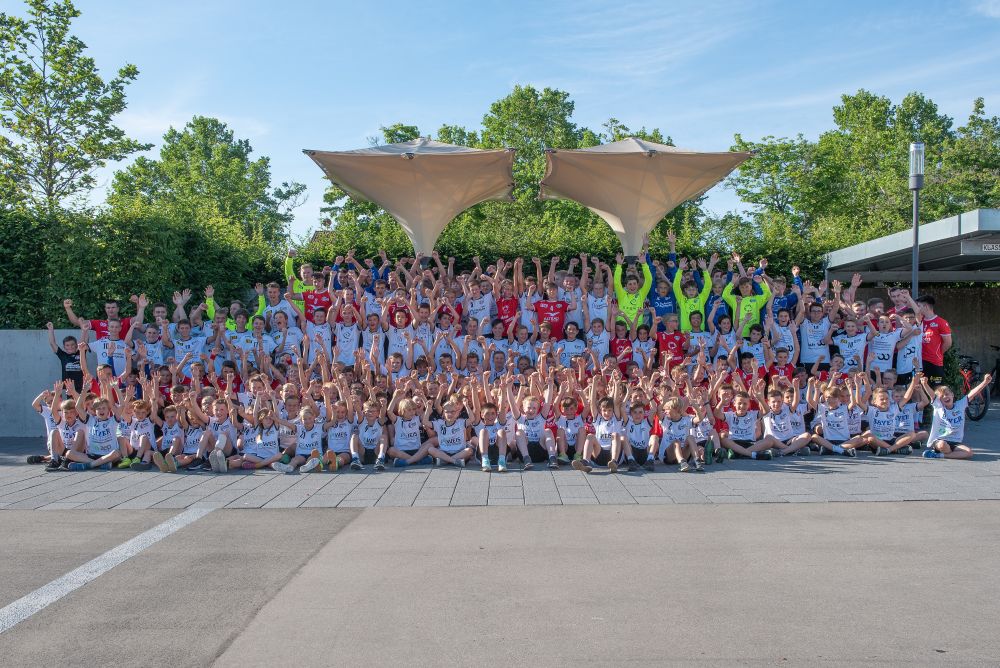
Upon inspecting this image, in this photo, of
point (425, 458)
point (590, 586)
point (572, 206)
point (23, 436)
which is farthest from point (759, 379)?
point (572, 206)

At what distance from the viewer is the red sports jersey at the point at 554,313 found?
38.5ft

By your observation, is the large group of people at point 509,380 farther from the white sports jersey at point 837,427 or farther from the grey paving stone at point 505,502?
the grey paving stone at point 505,502

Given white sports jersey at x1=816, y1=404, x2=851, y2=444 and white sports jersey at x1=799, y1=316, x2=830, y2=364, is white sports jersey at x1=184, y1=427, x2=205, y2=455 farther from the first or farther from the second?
white sports jersey at x1=799, y1=316, x2=830, y2=364

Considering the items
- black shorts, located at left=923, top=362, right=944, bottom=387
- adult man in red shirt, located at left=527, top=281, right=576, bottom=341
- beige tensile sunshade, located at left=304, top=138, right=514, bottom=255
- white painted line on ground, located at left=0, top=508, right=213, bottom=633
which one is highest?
beige tensile sunshade, located at left=304, top=138, right=514, bottom=255

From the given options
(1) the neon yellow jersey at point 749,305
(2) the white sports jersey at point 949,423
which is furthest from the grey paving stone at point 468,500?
(2) the white sports jersey at point 949,423

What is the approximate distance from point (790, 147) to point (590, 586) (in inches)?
1233

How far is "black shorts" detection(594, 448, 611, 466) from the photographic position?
893 centimetres

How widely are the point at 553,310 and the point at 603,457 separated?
3394 mm

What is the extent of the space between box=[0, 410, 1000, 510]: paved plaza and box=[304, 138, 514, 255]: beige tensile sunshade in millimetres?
6996

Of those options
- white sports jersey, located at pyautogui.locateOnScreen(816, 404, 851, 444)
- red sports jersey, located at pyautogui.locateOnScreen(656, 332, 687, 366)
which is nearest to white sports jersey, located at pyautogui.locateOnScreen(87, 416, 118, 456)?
red sports jersey, located at pyautogui.locateOnScreen(656, 332, 687, 366)

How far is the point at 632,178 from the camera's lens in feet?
48.0

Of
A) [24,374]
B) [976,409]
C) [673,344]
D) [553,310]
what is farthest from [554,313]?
[24,374]

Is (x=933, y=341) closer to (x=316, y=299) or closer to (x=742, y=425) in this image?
(x=742, y=425)

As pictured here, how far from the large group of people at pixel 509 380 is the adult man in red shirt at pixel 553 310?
0.12ft
